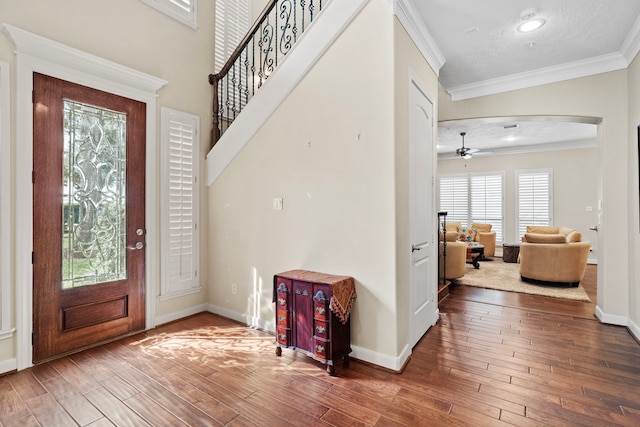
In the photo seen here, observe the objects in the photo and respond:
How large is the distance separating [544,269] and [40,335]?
6.75 m

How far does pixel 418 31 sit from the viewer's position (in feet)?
9.62

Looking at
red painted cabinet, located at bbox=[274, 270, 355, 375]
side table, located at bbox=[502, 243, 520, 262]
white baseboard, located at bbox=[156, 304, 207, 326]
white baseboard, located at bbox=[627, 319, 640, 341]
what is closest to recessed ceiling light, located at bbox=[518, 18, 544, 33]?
red painted cabinet, located at bbox=[274, 270, 355, 375]

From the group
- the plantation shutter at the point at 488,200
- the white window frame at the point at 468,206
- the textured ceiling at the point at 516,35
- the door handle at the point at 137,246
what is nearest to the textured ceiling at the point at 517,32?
the textured ceiling at the point at 516,35

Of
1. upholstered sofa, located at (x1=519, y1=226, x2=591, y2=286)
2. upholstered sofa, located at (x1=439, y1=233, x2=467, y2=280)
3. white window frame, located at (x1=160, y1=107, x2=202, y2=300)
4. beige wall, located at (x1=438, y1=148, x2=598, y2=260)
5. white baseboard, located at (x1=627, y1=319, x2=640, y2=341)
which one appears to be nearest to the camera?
white baseboard, located at (x1=627, y1=319, x2=640, y2=341)

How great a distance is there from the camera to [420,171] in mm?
3201

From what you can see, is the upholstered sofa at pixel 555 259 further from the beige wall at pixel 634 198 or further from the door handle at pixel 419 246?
the door handle at pixel 419 246

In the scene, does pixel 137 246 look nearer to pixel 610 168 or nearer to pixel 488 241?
pixel 610 168

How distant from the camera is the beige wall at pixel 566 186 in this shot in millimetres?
→ 7914

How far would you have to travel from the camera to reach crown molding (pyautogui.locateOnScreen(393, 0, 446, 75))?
261 centimetres

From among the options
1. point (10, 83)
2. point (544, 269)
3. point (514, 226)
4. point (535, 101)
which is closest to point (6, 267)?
point (10, 83)

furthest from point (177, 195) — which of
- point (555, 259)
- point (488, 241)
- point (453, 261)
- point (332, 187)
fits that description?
point (488, 241)

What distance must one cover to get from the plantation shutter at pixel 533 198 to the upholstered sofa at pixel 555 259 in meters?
3.11

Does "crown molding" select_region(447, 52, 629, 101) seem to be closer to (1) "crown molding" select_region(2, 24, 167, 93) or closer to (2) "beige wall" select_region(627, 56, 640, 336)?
(2) "beige wall" select_region(627, 56, 640, 336)

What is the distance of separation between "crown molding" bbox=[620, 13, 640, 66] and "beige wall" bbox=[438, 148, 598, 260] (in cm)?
534
